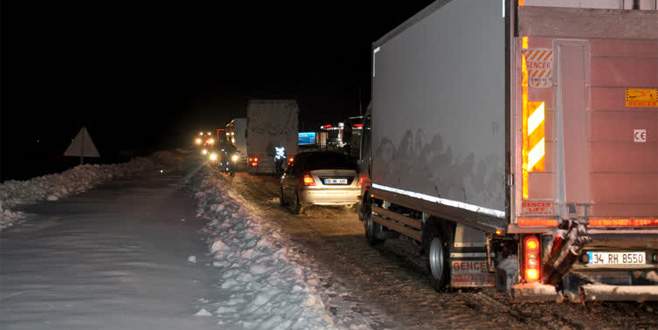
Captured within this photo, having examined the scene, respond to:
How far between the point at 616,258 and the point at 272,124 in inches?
1237

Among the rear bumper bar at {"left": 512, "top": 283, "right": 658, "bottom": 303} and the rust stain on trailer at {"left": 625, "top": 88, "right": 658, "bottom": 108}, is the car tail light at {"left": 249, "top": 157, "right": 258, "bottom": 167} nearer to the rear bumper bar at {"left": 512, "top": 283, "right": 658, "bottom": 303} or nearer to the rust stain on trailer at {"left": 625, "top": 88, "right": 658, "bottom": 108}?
the rear bumper bar at {"left": 512, "top": 283, "right": 658, "bottom": 303}

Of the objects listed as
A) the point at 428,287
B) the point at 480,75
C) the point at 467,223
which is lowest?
the point at 428,287

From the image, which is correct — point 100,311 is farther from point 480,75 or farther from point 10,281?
point 480,75

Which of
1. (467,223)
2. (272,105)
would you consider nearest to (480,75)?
(467,223)

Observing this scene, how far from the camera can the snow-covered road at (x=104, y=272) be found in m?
7.21

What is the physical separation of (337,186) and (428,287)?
9.11 m

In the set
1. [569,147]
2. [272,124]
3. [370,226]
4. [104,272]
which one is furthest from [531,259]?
[272,124]

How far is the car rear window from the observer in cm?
1889

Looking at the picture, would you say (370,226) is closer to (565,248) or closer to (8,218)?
(565,248)

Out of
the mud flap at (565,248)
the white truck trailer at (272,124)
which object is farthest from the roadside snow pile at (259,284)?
the white truck trailer at (272,124)

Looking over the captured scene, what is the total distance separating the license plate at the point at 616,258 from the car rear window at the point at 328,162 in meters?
11.9

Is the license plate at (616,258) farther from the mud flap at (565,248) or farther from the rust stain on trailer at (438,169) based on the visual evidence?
the rust stain on trailer at (438,169)

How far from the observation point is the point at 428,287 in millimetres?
9633

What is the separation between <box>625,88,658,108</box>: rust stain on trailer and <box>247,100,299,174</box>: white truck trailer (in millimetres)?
31006
